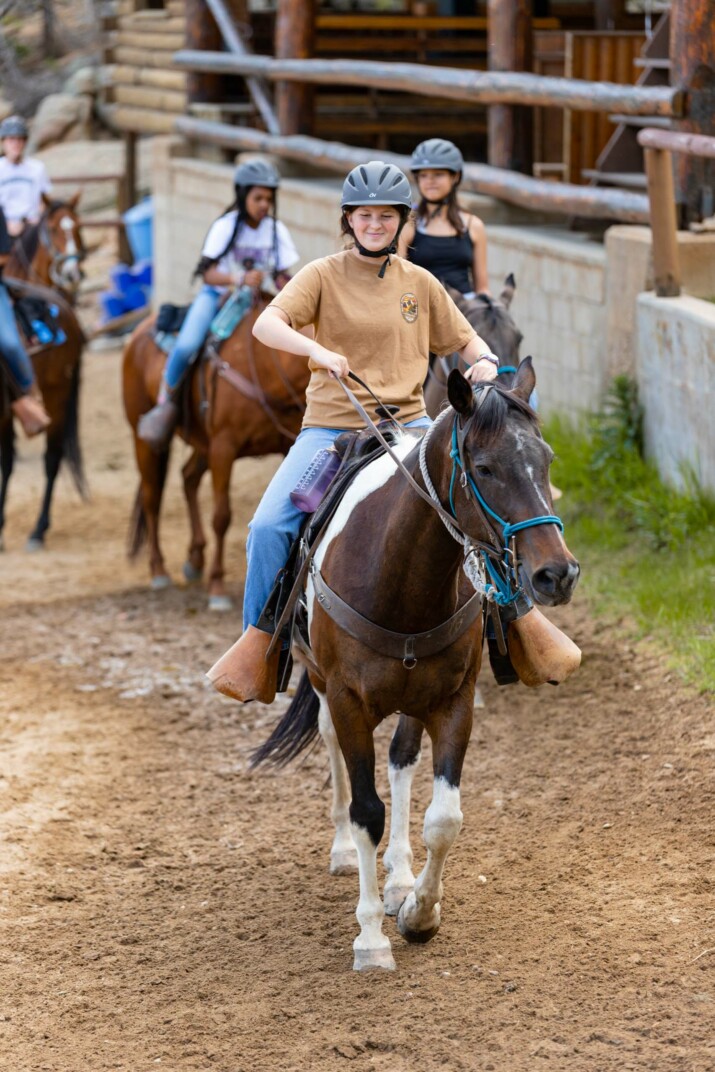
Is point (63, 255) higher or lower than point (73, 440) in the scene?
higher

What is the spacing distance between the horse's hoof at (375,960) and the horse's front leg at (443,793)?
17 cm

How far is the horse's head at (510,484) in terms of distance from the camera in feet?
12.1

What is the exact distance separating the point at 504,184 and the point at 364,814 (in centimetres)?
744

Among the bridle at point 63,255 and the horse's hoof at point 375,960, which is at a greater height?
the bridle at point 63,255

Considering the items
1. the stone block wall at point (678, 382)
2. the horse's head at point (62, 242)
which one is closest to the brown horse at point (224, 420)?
the stone block wall at point (678, 382)

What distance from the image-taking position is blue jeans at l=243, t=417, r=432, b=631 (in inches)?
195

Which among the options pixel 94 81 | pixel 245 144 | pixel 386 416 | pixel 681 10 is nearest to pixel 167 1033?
pixel 386 416

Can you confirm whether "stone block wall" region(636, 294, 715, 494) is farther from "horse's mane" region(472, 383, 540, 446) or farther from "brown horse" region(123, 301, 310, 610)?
"horse's mane" region(472, 383, 540, 446)

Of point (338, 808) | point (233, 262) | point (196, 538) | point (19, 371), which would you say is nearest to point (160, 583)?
point (196, 538)

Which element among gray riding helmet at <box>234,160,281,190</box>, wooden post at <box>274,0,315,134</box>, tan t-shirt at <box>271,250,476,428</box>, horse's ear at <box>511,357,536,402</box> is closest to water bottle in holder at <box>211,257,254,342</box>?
gray riding helmet at <box>234,160,281,190</box>

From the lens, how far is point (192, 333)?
31.4 ft

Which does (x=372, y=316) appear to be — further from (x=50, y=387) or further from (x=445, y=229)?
(x=50, y=387)

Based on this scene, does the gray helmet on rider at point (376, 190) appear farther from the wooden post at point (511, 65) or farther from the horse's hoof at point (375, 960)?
the wooden post at point (511, 65)

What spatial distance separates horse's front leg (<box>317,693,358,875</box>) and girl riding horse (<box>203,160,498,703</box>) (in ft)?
1.87
